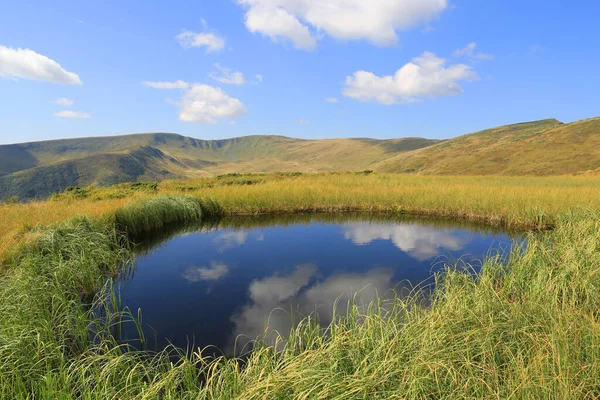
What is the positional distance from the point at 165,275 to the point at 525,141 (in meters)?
95.5

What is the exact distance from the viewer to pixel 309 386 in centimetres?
312

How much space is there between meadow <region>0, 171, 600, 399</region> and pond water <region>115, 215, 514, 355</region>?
0.65 metres

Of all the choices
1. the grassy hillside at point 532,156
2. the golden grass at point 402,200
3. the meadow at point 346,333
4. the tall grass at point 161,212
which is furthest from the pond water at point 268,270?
the grassy hillside at point 532,156

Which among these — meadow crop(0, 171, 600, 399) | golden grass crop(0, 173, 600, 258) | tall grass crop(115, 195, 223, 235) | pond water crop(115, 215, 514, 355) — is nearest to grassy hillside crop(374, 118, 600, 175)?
golden grass crop(0, 173, 600, 258)

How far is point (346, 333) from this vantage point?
4.16 m

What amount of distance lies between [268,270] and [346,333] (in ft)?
18.3

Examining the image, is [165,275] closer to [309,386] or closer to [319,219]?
[309,386]

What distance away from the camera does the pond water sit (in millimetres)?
6297

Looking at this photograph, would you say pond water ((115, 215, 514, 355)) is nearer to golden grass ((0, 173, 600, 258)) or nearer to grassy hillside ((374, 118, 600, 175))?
golden grass ((0, 173, 600, 258))

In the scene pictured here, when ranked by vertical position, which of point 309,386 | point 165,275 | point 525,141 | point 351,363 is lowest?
point 165,275

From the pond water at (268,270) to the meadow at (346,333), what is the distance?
A: 65 cm

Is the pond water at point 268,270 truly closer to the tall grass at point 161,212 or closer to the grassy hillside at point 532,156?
the tall grass at point 161,212

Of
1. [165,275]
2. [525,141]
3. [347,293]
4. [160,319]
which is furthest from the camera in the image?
[525,141]

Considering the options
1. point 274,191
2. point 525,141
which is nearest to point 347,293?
point 274,191
